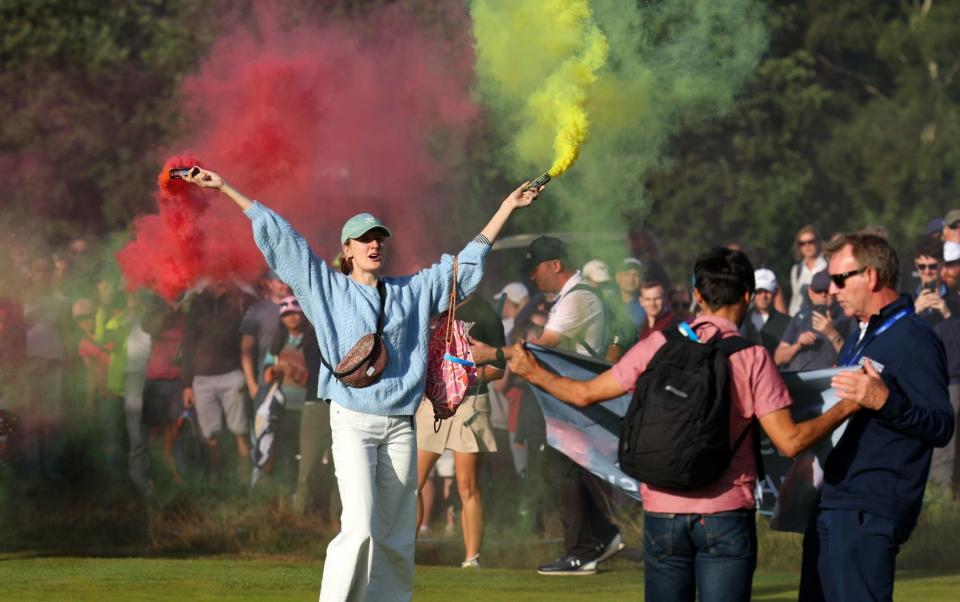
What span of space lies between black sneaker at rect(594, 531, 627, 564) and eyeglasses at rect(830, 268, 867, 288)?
510cm

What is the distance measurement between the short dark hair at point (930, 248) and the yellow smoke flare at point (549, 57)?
145 inches

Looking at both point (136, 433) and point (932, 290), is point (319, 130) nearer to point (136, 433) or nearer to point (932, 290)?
point (136, 433)

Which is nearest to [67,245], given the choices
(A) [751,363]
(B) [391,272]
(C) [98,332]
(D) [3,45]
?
(C) [98,332]

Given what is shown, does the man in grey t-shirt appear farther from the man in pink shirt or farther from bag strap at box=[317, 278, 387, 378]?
the man in pink shirt

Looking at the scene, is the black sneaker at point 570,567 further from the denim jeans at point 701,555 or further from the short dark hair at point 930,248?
the denim jeans at point 701,555

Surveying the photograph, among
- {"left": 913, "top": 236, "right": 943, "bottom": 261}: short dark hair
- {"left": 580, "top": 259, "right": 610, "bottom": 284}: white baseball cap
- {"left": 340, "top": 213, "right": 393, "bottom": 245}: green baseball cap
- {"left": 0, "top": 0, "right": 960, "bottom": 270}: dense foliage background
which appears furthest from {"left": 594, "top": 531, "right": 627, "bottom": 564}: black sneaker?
{"left": 0, "top": 0, "right": 960, "bottom": 270}: dense foliage background

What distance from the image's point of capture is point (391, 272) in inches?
593

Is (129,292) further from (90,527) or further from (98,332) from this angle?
(90,527)

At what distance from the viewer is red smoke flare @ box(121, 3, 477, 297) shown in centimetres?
1411

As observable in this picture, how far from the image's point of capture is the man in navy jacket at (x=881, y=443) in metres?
6.07

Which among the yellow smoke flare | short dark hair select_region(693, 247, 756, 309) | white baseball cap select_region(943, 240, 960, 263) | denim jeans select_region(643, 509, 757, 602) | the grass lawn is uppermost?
the yellow smoke flare

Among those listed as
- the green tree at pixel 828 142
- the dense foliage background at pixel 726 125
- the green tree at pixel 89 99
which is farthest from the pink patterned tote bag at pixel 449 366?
the green tree at pixel 828 142

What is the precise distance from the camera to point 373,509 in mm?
7512

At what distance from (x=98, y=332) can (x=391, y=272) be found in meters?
2.96
